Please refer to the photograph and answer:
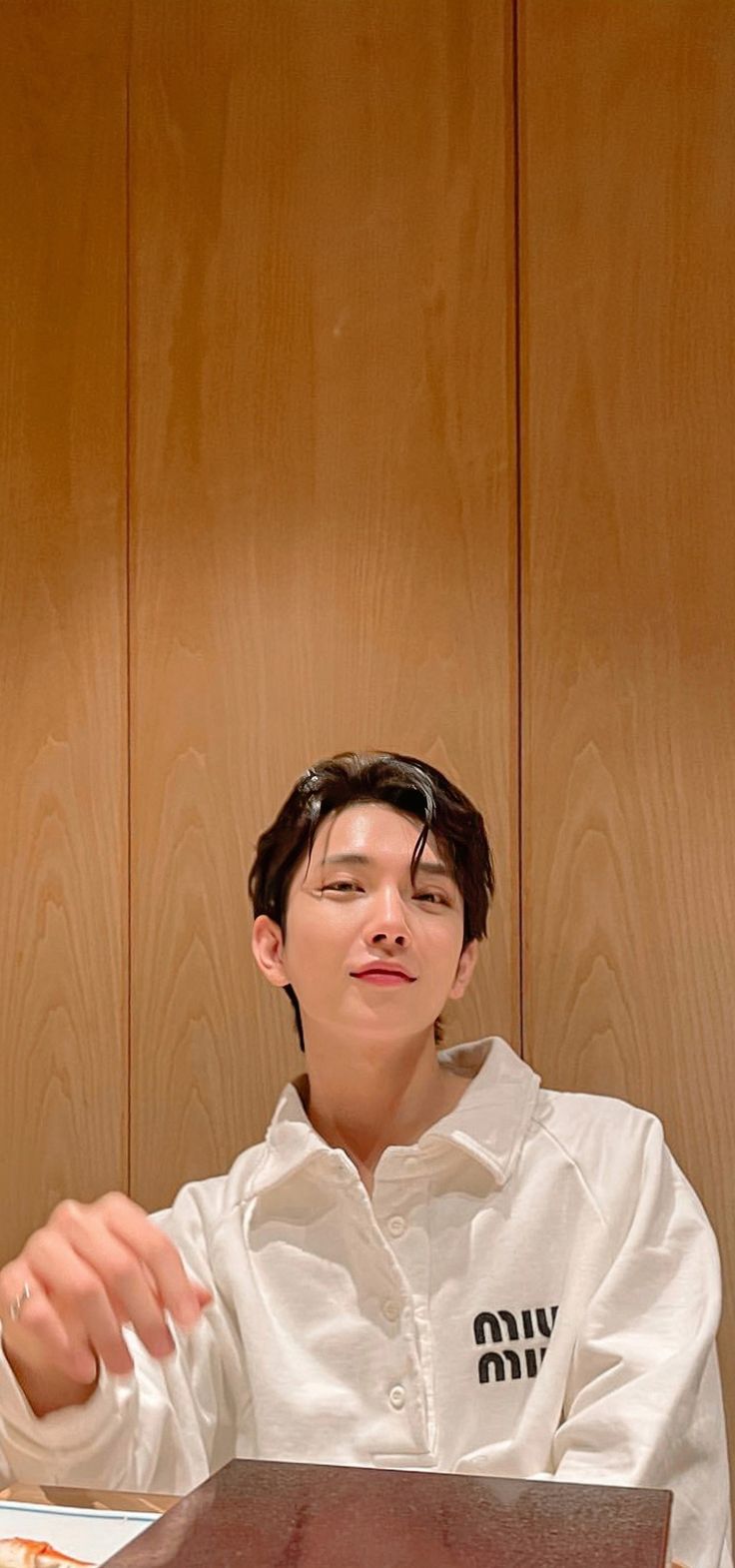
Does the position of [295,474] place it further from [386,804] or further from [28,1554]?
[28,1554]

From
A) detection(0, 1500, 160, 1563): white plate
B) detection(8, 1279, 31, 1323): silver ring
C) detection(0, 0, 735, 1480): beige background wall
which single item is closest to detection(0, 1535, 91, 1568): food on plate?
detection(0, 1500, 160, 1563): white plate

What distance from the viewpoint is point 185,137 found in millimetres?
1893

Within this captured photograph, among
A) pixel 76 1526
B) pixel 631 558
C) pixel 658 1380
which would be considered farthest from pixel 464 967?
pixel 76 1526

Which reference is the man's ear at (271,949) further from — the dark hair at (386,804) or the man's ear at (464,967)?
the man's ear at (464,967)

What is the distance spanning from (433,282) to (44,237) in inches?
20.1

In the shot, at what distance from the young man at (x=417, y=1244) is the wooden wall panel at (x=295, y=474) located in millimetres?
294

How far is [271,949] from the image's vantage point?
1.51m

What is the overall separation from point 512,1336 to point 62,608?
102cm

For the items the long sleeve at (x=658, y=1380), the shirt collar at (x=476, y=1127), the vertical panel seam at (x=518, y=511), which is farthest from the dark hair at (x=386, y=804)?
the long sleeve at (x=658, y=1380)

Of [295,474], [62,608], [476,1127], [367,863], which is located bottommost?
[476,1127]

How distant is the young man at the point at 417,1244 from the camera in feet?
4.22

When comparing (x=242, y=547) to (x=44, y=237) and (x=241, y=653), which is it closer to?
(x=241, y=653)

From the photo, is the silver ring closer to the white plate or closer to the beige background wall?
the white plate

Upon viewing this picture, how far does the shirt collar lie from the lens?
54.8 inches
